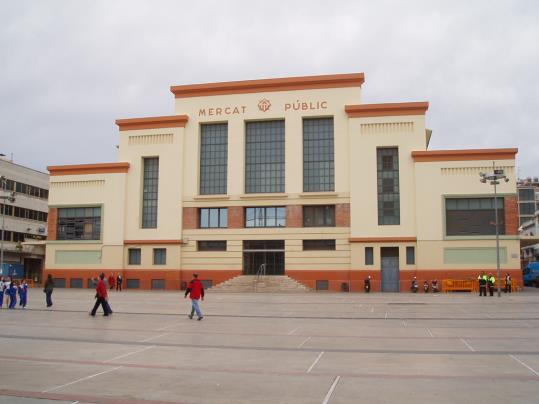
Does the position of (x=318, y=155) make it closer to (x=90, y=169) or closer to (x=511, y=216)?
(x=511, y=216)

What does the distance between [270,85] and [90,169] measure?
62.4 feet

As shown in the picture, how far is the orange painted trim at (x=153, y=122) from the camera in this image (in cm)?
5328

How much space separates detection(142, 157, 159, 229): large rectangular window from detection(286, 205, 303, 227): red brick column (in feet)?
42.0

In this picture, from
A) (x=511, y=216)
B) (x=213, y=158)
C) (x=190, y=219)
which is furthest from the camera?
(x=213, y=158)

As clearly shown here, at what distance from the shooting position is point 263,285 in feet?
161

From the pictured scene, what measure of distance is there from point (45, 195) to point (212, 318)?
204 ft

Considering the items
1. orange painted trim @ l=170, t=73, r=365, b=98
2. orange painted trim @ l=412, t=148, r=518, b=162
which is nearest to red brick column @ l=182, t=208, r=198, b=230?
orange painted trim @ l=170, t=73, r=365, b=98

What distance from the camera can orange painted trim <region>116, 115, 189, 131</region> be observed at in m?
53.3

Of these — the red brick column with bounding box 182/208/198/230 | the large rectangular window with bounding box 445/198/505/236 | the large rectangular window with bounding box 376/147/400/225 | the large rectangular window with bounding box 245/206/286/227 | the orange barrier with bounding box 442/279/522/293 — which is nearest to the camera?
the orange barrier with bounding box 442/279/522/293

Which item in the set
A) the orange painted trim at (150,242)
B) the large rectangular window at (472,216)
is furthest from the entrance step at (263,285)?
the large rectangular window at (472,216)

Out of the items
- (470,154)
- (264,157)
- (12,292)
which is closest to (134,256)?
(264,157)

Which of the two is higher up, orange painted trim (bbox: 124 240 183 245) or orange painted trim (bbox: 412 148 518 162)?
orange painted trim (bbox: 412 148 518 162)

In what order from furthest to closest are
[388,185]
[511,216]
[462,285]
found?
[388,185]
[511,216]
[462,285]

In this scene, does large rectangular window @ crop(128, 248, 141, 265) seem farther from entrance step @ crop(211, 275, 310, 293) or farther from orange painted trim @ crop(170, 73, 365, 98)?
orange painted trim @ crop(170, 73, 365, 98)
